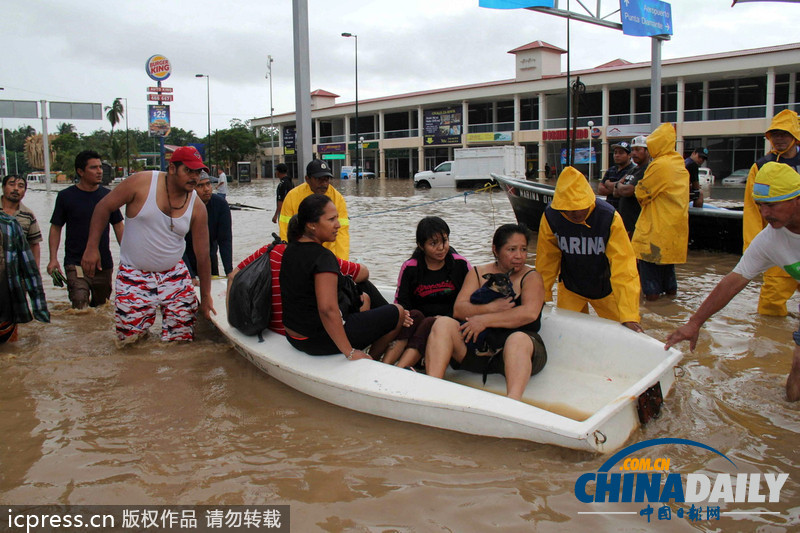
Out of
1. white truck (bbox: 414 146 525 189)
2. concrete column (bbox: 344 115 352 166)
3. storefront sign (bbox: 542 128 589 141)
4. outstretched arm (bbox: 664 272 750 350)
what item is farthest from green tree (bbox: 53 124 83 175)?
outstretched arm (bbox: 664 272 750 350)

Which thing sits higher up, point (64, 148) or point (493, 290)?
point (64, 148)

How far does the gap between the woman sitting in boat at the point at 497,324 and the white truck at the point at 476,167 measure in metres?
25.1

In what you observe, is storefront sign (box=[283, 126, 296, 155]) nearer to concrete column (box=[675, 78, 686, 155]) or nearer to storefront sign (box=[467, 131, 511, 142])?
storefront sign (box=[467, 131, 511, 142])

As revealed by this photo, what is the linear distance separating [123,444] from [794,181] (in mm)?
3678

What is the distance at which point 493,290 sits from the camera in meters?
3.79

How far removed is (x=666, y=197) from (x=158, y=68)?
84.2 feet

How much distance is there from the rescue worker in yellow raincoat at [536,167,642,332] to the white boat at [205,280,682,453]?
0.23 m

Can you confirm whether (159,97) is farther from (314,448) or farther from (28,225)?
(314,448)

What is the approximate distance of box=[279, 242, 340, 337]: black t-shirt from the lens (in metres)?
3.50

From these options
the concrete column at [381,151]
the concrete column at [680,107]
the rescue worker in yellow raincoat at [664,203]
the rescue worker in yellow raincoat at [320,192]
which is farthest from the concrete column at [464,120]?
the rescue worker in yellow raincoat at [320,192]

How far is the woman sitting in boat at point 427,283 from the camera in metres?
3.91

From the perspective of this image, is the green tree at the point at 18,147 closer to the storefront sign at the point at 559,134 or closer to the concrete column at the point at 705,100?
the storefront sign at the point at 559,134

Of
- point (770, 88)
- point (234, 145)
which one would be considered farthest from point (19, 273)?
point (234, 145)

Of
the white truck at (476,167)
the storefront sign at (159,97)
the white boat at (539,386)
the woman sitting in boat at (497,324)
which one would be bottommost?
the white boat at (539,386)
